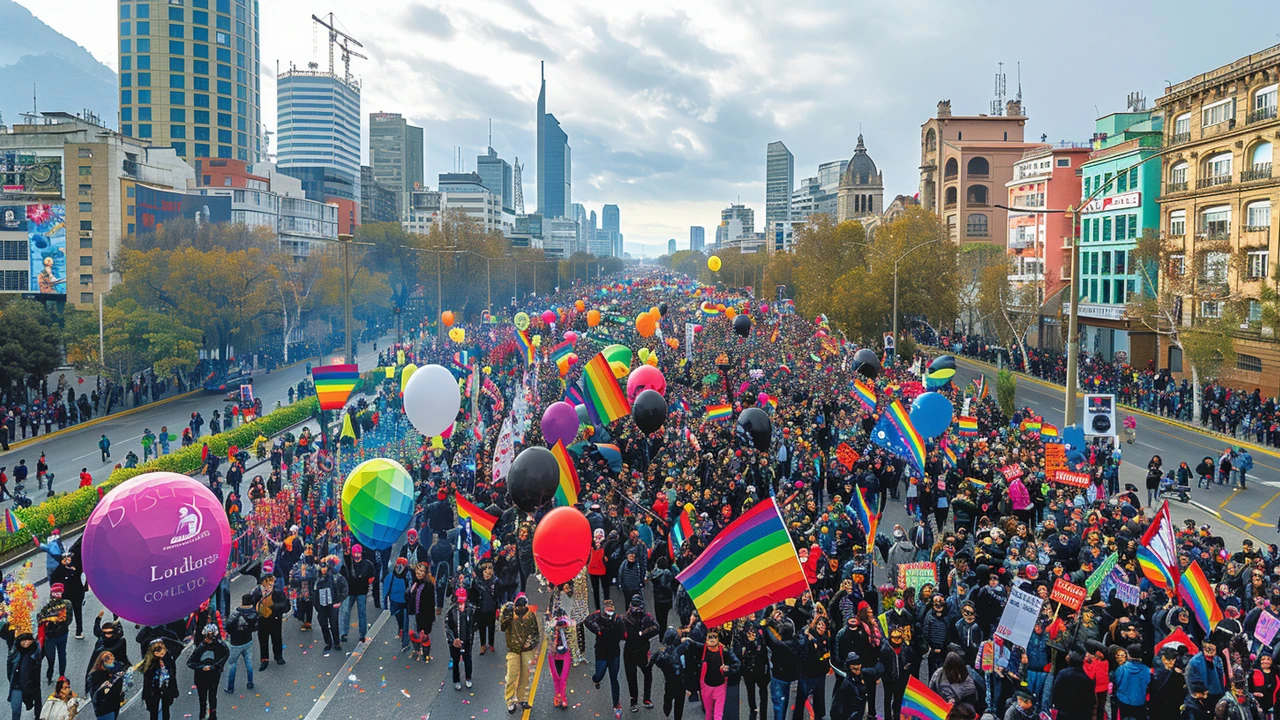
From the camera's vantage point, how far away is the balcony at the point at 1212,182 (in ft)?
129

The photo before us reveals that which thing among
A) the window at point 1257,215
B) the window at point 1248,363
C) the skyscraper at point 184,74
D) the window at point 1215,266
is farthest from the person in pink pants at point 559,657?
the skyscraper at point 184,74

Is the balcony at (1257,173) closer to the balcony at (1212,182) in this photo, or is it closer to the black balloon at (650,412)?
the balcony at (1212,182)

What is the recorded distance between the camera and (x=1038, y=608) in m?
9.95

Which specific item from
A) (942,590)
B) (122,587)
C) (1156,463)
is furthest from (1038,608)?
(1156,463)

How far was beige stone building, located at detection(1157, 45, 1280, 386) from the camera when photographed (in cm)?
3625

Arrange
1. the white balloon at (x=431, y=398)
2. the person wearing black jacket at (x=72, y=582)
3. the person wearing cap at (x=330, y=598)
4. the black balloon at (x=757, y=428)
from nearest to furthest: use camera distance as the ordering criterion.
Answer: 1. the person wearing cap at (x=330, y=598)
2. the person wearing black jacket at (x=72, y=582)
3. the white balloon at (x=431, y=398)
4. the black balloon at (x=757, y=428)

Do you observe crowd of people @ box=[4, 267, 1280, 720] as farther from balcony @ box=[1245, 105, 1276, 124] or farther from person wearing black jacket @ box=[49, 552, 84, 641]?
balcony @ box=[1245, 105, 1276, 124]

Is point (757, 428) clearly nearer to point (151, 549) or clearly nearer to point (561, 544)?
point (561, 544)

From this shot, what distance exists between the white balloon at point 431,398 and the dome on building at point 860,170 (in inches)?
5613

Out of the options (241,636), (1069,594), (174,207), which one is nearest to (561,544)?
(241,636)

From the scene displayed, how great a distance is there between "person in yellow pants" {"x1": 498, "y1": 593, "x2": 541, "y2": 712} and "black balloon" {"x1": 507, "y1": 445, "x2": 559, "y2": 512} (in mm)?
3476

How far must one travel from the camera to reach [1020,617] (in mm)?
10133

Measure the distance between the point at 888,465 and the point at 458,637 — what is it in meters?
11.9

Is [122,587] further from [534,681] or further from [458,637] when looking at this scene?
[534,681]
